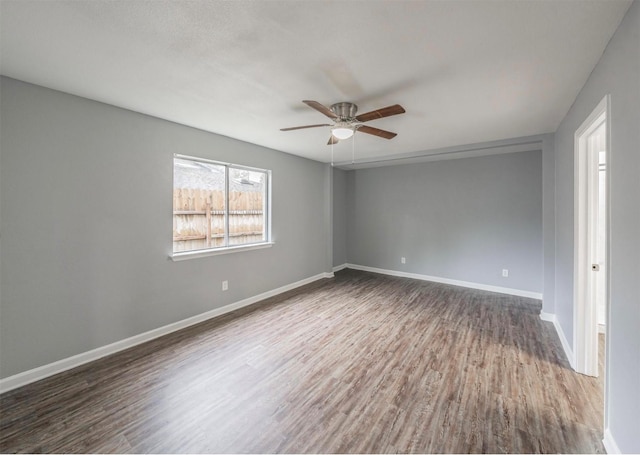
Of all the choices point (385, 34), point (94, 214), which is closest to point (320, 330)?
point (94, 214)

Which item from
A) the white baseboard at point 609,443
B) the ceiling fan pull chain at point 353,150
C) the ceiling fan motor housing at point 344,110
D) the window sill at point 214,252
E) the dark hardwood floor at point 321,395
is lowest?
the dark hardwood floor at point 321,395

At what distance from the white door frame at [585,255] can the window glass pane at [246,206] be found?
3806mm

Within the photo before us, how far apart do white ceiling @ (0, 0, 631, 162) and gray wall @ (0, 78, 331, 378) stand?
0.30 meters

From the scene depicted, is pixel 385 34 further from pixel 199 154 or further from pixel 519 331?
pixel 519 331

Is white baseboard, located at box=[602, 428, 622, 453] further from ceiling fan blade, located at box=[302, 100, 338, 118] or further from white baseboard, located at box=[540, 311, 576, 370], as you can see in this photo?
ceiling fan blade, located at box=[302, 100, 338, 118]

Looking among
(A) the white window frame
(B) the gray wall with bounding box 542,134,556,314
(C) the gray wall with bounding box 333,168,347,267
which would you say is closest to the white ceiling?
(B) the gray wall with bounding box 542,134,556,314

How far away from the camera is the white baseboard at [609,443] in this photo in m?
1.46

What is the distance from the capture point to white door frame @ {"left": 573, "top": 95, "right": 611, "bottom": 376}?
2.25 meters

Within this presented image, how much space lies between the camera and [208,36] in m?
1.56

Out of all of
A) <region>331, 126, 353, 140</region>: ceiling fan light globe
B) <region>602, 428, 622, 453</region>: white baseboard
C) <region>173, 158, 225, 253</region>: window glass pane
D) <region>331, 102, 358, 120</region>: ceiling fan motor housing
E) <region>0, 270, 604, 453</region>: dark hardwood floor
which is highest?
<region>331, 102, 358, 120</region>: ceiling fan motor housing

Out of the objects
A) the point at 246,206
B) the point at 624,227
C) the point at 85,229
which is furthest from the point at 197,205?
the point at 624,227

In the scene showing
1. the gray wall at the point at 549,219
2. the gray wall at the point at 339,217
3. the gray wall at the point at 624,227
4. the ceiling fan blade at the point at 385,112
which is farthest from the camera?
the gray wall at the point at 339,217

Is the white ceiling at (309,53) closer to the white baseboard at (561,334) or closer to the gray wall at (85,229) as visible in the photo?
the gray wall at (85,229)

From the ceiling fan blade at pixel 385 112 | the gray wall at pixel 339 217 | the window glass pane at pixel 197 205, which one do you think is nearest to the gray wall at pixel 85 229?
the window glass pane at pixel 197 205
